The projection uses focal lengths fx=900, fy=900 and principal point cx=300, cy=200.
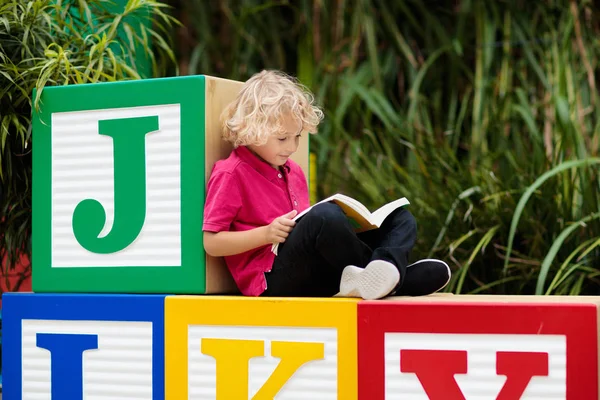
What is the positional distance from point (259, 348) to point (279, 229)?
245 millimetres

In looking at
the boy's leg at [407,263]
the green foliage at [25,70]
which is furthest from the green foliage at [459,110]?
the green foliage at [25,70]

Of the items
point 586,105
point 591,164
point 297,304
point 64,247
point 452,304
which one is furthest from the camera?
point 586,105

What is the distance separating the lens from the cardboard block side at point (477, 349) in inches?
62.8

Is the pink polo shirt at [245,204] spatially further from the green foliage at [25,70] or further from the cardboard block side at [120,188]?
the green foliage at [25,70]

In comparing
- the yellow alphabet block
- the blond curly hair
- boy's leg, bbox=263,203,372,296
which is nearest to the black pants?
boy's leg, bbox=263,203,372,296

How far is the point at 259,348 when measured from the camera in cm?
181

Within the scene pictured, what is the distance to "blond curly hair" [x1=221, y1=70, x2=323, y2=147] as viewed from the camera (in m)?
1.91

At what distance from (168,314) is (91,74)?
80cm

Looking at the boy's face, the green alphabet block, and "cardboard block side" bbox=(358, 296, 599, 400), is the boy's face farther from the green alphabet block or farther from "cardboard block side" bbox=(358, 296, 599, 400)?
"cardboard block side" bbox=(358, 296, 599, 400)

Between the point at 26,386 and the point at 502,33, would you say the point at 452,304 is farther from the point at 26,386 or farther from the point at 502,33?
the point at 502,33

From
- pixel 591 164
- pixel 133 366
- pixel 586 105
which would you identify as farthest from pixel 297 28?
pixel 133 366

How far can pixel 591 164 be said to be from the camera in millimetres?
2809

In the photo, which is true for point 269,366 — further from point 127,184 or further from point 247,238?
point 127,184

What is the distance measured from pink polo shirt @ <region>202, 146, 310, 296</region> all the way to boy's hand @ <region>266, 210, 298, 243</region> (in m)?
0.09
